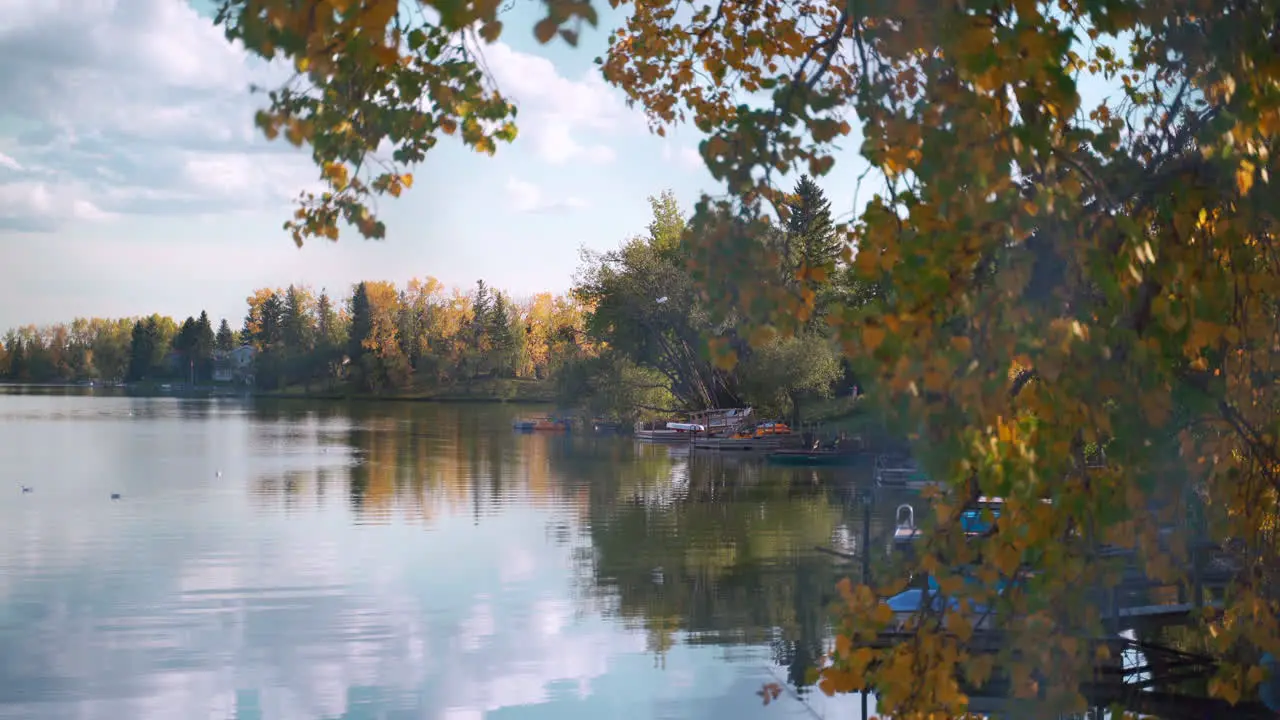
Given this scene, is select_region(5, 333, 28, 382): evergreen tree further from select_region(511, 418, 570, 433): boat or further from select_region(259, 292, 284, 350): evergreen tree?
select_region(511, 418, 570, 433): boat

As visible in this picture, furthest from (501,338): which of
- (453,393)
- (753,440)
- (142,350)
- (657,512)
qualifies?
(657,512)

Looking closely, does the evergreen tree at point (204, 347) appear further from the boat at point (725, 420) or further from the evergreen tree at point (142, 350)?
the boat at point (725, 420)

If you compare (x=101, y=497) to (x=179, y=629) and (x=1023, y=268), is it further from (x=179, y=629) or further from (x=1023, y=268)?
(x=1023, y=268)

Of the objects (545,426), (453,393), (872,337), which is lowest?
(545,426)

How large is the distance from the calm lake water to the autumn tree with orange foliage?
31.6ft

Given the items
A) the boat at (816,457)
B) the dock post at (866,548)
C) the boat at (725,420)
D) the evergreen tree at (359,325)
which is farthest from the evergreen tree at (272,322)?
the dock post at (866,548)

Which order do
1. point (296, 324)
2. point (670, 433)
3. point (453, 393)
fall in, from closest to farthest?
point (670, 433) < point (453, 393) < point (296, 324)

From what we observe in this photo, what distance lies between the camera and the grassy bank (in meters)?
99.8

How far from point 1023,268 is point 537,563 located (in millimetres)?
19043

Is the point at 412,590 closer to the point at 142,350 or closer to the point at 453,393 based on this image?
the point at 453,393

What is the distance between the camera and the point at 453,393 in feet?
349

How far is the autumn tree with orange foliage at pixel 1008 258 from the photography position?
115 inches

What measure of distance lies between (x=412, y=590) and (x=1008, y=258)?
16.8 metres

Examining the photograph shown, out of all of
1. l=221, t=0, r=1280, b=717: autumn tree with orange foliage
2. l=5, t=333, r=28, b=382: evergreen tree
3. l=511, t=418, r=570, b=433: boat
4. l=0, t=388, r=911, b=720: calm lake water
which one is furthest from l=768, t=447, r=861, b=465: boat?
l=5, t=333, r=28, b=382: evergreen tree
